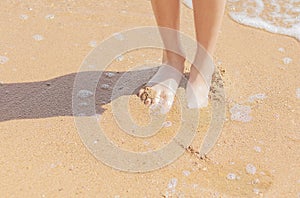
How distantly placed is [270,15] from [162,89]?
1.06 metres

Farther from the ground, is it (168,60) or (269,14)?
(168,60)

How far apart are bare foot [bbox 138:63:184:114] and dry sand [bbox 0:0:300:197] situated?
0.16 feet

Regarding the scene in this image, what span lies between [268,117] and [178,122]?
398mm

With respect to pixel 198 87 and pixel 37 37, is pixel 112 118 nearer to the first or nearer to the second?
pixel 198 87

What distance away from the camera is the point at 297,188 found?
6.17 feet

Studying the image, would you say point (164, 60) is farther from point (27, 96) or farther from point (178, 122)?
point (27, 96)

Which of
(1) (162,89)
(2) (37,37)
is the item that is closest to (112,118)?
(1) (162,89)

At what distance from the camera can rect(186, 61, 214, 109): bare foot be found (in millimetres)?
2236

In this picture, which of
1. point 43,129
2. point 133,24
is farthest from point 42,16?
point 43,129

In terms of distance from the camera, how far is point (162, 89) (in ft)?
7.41

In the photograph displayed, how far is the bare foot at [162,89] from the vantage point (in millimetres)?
2230

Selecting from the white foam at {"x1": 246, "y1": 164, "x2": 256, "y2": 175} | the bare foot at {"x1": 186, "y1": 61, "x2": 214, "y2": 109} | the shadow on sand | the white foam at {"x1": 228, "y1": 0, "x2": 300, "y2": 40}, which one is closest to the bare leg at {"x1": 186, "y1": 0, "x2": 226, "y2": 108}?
the bare foot at {"x1": 186, "y1": 61, "x2": 214, "y2": 109}

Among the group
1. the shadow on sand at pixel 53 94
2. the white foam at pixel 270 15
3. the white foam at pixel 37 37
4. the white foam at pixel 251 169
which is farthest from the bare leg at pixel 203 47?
the white foam at pixel 37 37

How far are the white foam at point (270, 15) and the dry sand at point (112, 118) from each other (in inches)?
3.2
